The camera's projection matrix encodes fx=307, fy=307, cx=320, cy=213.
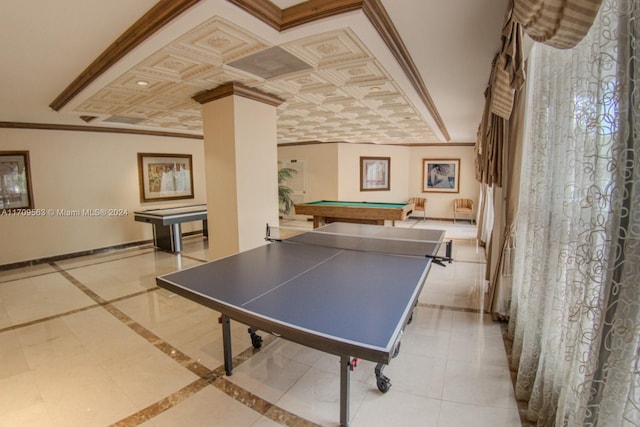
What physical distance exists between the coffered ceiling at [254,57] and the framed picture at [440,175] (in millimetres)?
5733

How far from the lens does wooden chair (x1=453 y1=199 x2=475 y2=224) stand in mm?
10031

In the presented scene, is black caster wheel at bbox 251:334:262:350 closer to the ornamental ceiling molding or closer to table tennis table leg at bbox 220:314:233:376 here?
table tennis table leg at bbox 220:314:233:376

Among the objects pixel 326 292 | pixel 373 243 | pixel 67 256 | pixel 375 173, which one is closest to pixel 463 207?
pixel 375 173

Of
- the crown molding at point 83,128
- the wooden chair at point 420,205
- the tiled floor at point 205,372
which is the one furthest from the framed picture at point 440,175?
the crown molding at point 83,128

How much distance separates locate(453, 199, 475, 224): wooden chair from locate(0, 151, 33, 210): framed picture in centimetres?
1087

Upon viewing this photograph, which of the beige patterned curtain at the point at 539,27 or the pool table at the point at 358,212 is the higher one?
the beige patterned curtain at the point at 539,27

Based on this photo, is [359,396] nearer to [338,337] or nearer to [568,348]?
[338,337]

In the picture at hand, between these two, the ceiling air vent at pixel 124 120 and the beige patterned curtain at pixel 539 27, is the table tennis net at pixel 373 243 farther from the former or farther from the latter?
the ceiling air vent at pixel 124 120

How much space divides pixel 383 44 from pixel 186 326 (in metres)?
3.31

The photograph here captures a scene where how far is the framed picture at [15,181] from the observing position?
17.9 feet

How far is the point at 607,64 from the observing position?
111 centimetres

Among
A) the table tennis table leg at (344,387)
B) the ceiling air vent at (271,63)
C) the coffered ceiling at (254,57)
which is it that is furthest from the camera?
the ceiling air vent at (271,63)

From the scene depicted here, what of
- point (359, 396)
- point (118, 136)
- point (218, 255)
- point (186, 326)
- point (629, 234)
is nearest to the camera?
point (629, 234)

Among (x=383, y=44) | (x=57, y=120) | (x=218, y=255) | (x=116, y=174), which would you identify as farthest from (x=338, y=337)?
(x=116, y=174)
